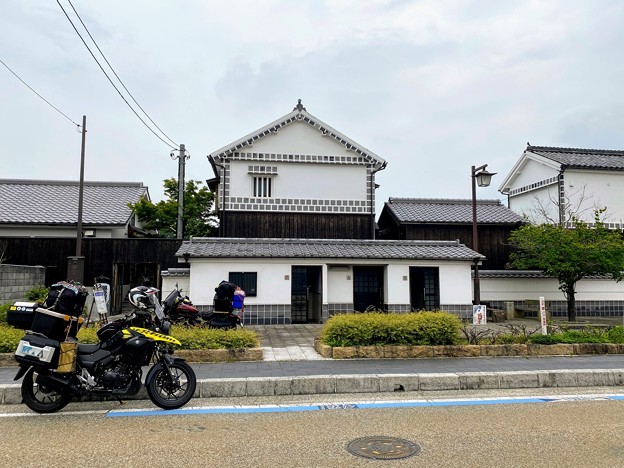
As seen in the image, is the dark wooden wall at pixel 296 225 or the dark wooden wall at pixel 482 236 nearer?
the dark wooden wall at pixel 296 225

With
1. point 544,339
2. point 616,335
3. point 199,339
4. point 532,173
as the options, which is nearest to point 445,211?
point 532,173

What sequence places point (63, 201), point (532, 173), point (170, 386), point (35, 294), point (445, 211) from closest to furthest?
point (170, 386)
point (35, 294)
point (445, 211)
point (63, 201)
point (532, 173)

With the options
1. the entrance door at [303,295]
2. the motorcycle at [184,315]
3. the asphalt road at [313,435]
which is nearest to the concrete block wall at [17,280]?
the motorcycle at [184,315]

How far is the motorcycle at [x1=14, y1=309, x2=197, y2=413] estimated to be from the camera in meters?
5.95

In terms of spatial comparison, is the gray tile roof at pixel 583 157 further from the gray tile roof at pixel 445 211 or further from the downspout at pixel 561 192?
the gray tile roof at pixel 445 211

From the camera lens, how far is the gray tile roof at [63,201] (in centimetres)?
2225

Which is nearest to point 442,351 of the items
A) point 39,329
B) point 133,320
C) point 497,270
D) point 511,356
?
point 511,356

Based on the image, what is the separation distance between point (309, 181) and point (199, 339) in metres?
13.4

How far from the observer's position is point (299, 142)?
21672mm

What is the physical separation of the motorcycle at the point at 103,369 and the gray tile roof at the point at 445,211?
17770 millimetres

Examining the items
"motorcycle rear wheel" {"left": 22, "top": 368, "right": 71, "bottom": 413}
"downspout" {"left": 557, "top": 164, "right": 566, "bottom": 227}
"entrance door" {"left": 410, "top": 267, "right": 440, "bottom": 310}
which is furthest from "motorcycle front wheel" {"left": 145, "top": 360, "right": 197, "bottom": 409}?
"downspout" {"left": 557, "top": 164, "right": 566, "bottom": 227}

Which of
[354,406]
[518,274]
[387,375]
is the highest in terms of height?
[518,274]

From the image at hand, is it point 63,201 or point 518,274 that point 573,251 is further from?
point 63,201

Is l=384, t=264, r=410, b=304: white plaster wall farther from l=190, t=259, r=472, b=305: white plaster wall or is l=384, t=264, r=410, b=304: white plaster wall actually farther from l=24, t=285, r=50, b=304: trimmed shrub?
l=24, t=285, r=50, b=304: trimmed shrub
